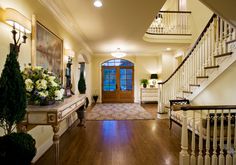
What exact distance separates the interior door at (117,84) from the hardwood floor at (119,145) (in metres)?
4.60

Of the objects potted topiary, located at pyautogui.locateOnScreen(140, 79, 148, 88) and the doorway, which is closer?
potted topiary, located at pyautogui.locateOnScreen(140, 79, 148, 88)

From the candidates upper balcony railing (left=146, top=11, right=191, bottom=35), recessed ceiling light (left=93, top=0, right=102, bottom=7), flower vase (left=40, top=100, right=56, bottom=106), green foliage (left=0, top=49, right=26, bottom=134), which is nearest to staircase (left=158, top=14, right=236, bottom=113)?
upper balcony railing (left=146, top=11, right=191, bottom=35)

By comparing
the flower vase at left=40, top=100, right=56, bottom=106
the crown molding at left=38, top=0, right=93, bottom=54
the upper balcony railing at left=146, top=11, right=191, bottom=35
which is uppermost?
the upper balcony railing at left=146, top=11, right=191, bottom=35

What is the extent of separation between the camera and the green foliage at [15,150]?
134 centimetres

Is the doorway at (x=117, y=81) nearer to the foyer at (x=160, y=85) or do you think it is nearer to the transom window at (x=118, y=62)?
the transom window at (x=118, y=62)

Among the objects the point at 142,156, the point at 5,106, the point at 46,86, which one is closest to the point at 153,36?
the point at 142,156

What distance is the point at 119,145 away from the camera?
3.36 m

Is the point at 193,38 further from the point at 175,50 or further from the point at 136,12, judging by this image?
the point at 136,12

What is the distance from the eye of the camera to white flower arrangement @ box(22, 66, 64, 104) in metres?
2.13

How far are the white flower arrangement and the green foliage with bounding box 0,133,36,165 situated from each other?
758 millimetres

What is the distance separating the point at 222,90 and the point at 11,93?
3.50 m

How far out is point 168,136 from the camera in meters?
3.94

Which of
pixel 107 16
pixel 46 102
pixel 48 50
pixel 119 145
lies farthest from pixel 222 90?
pixel 48 50

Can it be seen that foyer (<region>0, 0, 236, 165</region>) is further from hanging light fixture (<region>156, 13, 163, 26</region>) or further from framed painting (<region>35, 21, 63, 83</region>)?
hanging light fixture (<region>156, 13, 163, 26</region>)
